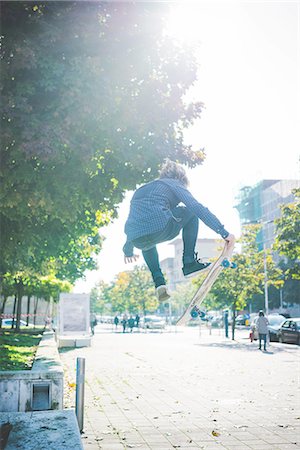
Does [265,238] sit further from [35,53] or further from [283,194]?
[35,53]

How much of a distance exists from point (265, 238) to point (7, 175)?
88413 millimetres

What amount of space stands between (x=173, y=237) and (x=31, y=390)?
506 cm

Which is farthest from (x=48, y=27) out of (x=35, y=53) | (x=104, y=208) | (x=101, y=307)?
(x=101, y=307)

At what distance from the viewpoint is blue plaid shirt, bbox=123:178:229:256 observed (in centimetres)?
337

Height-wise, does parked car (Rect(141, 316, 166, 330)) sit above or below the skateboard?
Answer: below

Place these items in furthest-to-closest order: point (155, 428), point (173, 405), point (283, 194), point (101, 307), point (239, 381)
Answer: point (101, 307)
point (283, 194)
point (239, 381)
point (173, 405)
point (155, 428)

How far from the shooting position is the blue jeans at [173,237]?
140 inches

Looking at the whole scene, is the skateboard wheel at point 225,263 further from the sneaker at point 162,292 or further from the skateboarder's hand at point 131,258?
the skateboarder's hand at point 131,258

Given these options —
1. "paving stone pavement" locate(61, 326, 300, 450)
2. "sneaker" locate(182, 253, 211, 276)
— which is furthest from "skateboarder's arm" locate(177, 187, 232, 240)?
"paving stone pavement" locate(61, 326, 300, 450)

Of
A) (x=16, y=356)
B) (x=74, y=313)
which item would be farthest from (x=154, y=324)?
(x=16, y=356)

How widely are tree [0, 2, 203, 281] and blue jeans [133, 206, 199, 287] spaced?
6.33 m

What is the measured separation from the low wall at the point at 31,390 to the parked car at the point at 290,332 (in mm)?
23561

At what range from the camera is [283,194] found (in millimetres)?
87500

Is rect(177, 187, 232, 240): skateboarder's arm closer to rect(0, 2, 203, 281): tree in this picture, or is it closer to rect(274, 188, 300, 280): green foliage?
rect(0, 2, 203, 281): tree
